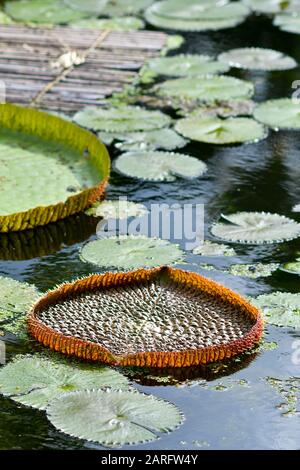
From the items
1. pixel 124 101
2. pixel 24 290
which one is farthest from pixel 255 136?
pixel 24 290

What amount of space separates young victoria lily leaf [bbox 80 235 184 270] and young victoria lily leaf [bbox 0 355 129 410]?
710 mm

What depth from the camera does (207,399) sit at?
307 cm

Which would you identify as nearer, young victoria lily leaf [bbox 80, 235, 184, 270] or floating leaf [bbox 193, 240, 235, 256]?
young victoria lily leaf [bbox 80, 235, 184, 270]

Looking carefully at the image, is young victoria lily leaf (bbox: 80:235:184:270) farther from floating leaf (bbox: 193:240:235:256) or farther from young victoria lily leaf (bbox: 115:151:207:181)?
young victoria lily leaf (bbox: 115:151:207:181)

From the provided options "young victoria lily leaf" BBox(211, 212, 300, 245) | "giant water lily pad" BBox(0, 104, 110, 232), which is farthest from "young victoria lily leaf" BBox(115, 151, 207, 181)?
"young victoria lily leaf" BBox(211, 212, 300, 245)

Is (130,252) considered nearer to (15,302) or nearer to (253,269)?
(253,269)

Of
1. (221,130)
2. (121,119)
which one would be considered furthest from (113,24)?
(221,130)

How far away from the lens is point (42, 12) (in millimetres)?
6938

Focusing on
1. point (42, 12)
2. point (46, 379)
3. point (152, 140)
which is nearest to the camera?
point (46, 379)

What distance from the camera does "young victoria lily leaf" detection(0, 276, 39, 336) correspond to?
342 cm

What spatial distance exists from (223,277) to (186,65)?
2.47m

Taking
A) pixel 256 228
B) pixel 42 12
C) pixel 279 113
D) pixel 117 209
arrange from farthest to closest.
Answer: pixel 42 12
pixel 279 113
pixel 117 209
pixel 256 228

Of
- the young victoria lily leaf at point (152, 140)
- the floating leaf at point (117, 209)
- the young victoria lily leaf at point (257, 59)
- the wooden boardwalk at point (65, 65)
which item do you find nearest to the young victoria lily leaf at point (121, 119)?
the young victoria lily leaf at point (152, 140)

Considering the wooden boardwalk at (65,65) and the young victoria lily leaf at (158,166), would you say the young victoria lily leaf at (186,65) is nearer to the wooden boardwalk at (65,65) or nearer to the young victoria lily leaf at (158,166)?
the wooden boardwalk at (65,65)
